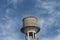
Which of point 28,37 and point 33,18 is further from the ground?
point 33,18

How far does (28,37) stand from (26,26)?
3195 millimetres

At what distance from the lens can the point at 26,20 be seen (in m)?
58.3

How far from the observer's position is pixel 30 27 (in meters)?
57.3

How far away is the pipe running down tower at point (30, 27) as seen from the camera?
57344 mm

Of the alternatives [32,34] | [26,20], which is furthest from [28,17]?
[32,34]

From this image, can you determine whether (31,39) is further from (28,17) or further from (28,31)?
(28,17)

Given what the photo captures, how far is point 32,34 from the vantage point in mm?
58594

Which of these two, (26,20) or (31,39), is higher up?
(26,20)

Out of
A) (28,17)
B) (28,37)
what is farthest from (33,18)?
(28,37)

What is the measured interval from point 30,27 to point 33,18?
3.17 metres

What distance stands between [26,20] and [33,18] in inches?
85.1

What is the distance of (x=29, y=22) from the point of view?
190 feet

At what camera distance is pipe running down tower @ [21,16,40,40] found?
57.3 m

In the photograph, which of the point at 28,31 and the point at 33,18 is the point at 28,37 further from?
the point at 33,18
